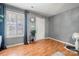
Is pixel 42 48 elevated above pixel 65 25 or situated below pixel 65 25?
below

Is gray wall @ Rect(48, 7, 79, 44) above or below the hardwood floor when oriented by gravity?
above

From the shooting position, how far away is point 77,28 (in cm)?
85

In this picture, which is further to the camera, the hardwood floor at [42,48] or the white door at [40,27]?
the white door at [40,27]

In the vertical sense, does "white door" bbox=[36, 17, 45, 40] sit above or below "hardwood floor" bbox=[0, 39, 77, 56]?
above

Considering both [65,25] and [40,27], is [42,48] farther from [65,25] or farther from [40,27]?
[65,25]

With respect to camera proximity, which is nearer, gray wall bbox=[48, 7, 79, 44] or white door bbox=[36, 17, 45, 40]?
gray wall bbox=[48, 7, 79, 44]

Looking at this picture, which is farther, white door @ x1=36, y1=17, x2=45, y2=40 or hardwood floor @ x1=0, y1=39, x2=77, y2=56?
white door @ x1=36, y1=17, x2=45, y2=40

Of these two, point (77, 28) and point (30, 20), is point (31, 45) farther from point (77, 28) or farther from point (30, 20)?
point (77, 28)

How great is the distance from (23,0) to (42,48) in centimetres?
55

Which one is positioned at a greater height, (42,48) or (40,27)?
(40,27)

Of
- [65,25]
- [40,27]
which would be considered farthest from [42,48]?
[65,25]

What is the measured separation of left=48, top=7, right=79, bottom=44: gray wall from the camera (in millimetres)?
863

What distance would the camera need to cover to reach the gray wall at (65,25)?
2.83ft

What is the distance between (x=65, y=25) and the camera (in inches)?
37.0
